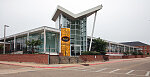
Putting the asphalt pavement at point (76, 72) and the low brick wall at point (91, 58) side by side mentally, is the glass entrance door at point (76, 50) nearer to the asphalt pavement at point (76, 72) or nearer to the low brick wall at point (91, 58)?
the low brick wall at point (91, 58)

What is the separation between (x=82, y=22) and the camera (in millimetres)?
39125

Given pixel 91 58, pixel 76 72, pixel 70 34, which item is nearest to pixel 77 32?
pixel 70 34

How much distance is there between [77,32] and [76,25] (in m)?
1.88

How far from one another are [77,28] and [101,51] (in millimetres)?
8568

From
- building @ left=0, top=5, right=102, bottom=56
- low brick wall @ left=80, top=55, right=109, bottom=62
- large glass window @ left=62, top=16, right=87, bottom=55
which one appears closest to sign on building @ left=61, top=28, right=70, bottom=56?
low brick wall @ left=80, top=55, right=109, bottom=62

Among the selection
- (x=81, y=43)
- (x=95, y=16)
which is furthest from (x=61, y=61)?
(x=95, y=16)

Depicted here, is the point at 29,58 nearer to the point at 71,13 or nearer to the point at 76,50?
the point at 76,50

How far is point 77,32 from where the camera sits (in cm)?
3762

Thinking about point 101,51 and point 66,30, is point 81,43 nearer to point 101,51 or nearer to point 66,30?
point 101,51

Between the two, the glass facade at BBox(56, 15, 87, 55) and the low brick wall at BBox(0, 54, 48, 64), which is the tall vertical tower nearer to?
the glass facade at BBox(56, 15, 87, 55)

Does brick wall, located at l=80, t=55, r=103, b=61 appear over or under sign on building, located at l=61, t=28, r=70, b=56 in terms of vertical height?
under

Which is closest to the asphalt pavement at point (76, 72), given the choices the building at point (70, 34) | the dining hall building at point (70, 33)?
the dining hall building at point (70, 33)

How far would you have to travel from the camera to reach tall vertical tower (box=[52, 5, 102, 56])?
36.0m

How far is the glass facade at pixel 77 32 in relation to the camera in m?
36.3
